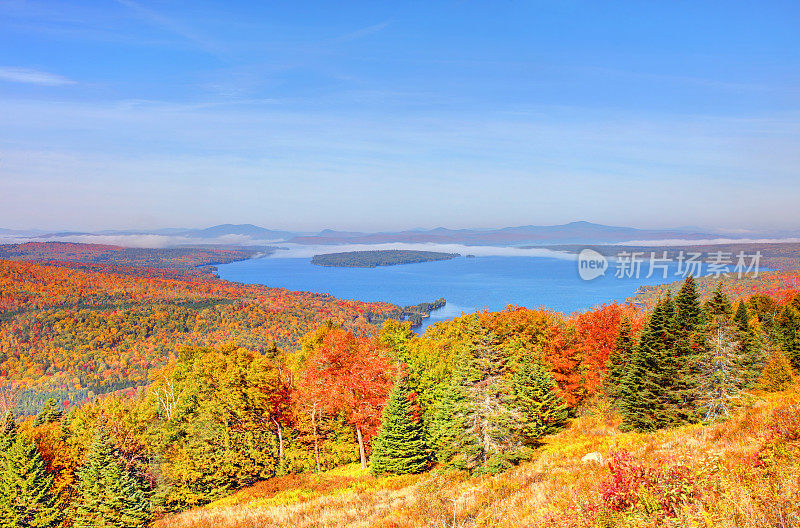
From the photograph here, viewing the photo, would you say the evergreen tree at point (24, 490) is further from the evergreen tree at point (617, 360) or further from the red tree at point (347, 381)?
the evergreen tree at point (617, 360)

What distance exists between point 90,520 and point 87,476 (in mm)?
2293

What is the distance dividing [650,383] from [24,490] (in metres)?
37.3

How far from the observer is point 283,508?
54.1 feet

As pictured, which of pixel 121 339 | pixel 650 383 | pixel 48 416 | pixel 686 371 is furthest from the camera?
pixel 121 339

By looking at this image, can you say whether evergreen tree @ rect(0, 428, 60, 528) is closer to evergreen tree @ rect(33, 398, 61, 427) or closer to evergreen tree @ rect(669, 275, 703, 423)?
evergreen tree @ rect(33, 398, 61, 427)

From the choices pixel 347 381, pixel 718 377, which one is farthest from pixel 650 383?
pixel 347 381

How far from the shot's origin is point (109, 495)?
22.8 m

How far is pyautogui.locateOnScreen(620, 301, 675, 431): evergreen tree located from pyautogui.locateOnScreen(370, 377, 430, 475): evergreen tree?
475 inches

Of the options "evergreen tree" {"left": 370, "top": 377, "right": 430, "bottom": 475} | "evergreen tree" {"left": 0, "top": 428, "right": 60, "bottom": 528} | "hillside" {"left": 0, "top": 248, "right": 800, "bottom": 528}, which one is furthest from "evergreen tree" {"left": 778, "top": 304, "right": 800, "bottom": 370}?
"evergreen tree" {"left": 0, "top": 428, "right": 60, "bottom": 528}

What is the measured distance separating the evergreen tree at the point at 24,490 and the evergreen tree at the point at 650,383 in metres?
35.4

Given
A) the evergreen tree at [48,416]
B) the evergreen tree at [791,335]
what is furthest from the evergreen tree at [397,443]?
the evergreen tree at [48,416]

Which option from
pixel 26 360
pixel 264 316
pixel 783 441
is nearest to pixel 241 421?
pixel 783 441

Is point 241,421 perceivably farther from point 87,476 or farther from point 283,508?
point 283,508

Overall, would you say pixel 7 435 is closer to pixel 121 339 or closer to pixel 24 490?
pixel 24 490
